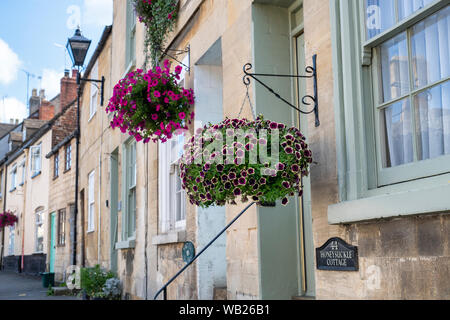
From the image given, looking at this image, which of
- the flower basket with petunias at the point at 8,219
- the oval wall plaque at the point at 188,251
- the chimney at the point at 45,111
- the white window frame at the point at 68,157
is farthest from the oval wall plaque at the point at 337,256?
the chimney at the point at 45,111

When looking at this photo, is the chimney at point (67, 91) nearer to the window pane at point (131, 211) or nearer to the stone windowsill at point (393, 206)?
the window pane at point (131, 211)

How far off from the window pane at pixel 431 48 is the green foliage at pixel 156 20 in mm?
4922

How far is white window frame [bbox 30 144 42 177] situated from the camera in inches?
922

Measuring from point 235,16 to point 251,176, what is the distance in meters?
2.67

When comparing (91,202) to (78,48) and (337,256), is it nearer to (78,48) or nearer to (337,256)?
(78,48)

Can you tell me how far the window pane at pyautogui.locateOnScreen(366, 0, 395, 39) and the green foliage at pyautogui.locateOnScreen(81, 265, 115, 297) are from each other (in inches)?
321

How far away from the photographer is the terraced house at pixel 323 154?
124 inches

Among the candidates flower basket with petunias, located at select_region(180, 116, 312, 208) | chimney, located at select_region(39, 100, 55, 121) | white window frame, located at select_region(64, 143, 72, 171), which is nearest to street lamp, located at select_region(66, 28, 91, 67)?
white window frame, located at select_region(64, 143, 72, 171)

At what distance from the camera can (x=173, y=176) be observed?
25.8 ft

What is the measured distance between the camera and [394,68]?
353 cm

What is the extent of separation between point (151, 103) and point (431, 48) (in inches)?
159

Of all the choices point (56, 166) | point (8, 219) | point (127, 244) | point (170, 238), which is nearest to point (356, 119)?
point (170, 238)
